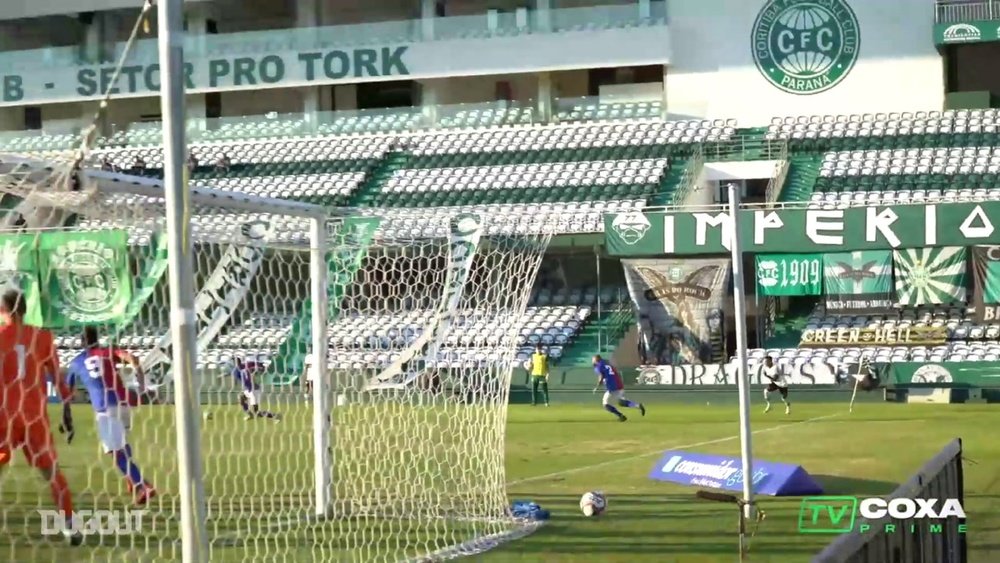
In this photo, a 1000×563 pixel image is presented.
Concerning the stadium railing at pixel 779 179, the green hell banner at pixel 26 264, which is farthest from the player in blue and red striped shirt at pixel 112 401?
the stadium railing at pixel 779 179

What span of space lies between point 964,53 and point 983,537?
29.8 metres

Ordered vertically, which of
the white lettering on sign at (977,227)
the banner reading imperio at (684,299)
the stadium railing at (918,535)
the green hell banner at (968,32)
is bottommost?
the stadium railing at (918,535)

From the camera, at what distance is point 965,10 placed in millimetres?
33281

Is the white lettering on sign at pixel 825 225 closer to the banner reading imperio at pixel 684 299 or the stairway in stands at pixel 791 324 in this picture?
the banner reading imperio at pixel 684 299

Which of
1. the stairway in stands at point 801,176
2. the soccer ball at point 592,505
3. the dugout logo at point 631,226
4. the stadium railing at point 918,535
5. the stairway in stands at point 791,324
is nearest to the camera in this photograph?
the stadium railing at point 918,535

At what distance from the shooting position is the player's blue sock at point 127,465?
35.1 ft

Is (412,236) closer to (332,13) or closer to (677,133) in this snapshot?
(677,133)

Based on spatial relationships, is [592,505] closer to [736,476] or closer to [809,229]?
[736,476]

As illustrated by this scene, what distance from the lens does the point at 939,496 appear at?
6.37 m

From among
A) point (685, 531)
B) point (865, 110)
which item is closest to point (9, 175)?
point (685, 531)

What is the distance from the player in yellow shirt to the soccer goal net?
10577 millimetres

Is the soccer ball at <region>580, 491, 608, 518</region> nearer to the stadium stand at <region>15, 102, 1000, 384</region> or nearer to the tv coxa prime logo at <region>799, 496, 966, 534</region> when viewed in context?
the tv coxa prime logo at <region>799, 496, 966, 534</region>

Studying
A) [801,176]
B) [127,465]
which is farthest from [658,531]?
[801,176]

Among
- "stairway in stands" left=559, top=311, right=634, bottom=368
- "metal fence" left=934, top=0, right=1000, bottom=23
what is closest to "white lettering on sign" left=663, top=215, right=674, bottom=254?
"stairway in stands" left=559, top=311, right=634, bottom=368
